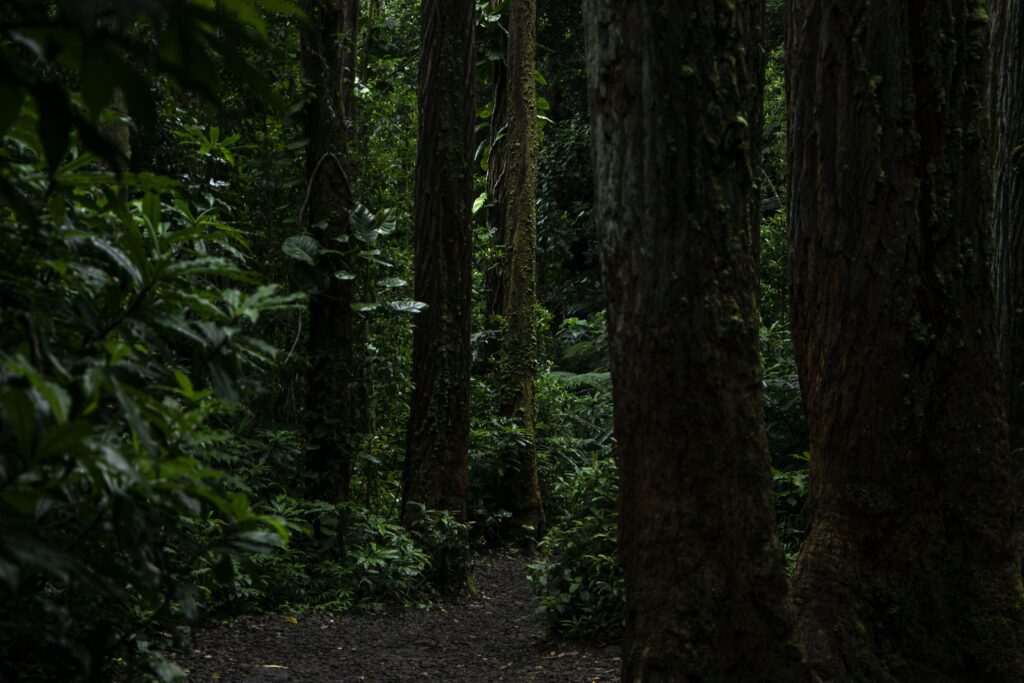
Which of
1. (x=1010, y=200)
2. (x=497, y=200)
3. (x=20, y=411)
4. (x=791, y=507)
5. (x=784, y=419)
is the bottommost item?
(x=791, y=507)

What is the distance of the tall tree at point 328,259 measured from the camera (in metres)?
8.31

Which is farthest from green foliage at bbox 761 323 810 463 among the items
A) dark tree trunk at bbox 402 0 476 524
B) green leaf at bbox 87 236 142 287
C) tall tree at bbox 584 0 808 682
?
green leaf at bbox 87 236 142 287

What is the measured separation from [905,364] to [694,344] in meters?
1.64

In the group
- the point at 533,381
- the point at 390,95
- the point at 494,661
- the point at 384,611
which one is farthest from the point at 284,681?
the point at 390,95

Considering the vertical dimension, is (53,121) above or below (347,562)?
above

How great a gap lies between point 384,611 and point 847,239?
4.62 m

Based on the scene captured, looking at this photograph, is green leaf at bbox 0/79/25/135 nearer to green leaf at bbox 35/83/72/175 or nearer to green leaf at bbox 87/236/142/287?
green leaf at bbox 35/83/72/175

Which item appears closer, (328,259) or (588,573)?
(588,573)

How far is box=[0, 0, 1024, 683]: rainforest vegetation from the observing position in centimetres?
Result: 229

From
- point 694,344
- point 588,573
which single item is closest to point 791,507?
point 588,573

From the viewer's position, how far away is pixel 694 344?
148 inches

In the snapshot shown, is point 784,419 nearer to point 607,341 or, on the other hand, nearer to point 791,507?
point 791,507

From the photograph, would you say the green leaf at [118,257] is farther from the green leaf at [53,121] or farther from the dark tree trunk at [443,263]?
the dark tree trunk at [443,263]

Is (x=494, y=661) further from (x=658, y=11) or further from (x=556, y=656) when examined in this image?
(x=658, y=11)
